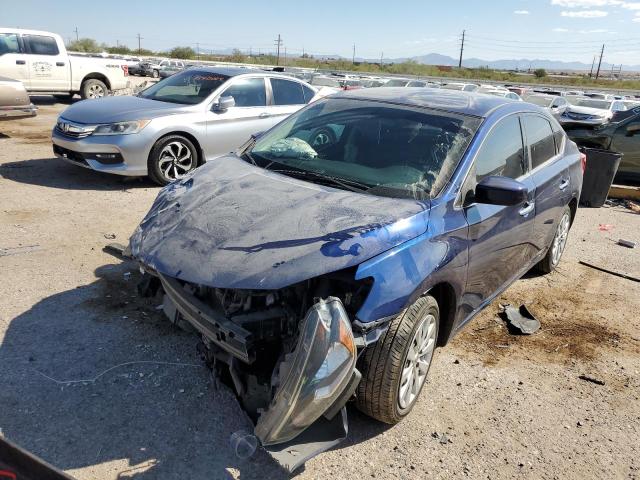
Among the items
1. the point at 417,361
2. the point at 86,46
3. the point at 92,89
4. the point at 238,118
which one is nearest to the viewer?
the point at 417,361

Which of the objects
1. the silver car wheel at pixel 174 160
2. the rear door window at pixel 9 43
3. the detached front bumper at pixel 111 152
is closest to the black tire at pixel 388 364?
the detached front bumper at pixel 111 152

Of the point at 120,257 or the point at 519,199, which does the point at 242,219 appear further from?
the point at 120,257

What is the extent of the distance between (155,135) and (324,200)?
4.84m

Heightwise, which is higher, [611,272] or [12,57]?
[12,57]

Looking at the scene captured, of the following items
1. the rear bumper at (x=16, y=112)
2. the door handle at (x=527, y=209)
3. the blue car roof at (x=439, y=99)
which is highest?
the blue car roof at (x=439, y=99)

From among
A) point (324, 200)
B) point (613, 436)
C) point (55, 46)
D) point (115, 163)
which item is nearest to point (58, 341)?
point (324, 200)

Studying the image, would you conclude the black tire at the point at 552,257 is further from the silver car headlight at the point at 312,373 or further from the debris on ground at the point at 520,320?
the silver car headlight at the point at 312,373

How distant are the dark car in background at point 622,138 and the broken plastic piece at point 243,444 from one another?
9.95 m

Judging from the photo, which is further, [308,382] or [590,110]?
Result: [590,110]

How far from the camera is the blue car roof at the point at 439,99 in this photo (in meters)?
3.83

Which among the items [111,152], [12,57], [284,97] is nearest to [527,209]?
[111,152]

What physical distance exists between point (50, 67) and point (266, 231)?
14.5m

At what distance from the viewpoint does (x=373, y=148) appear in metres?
3.63

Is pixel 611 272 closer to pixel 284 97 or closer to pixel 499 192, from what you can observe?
pixel 499 192
